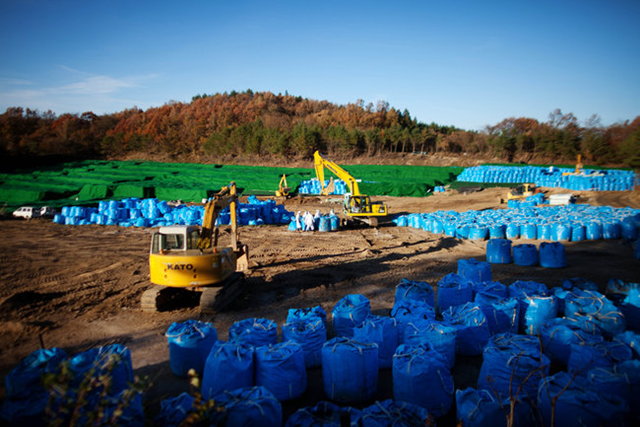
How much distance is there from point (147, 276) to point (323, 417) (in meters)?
8.93

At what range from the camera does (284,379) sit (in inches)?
180

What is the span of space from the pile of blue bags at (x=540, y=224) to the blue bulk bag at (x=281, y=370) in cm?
1251

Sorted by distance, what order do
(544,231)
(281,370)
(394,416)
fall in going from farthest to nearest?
(544,231) → (281,370) → (394,416)

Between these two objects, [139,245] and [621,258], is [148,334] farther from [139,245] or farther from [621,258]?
[621,258]

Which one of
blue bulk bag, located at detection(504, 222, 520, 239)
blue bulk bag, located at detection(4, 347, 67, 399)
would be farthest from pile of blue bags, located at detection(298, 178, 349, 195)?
blue bulk bag, located at detection(4, 347, 67, 399)

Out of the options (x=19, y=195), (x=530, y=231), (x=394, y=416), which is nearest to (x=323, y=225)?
(x=530, y=231)

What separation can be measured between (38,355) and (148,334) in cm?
317

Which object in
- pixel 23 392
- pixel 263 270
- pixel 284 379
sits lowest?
pixel 263 270

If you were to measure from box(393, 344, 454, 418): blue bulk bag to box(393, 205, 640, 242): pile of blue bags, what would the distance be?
1214 centimetres

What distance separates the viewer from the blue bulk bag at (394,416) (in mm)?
3350

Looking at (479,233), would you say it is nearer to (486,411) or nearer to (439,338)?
(439,338)

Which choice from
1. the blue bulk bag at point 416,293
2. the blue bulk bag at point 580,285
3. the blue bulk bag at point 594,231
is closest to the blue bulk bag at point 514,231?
the blue bulk bag at point 594,231

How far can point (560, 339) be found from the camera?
17.2ft

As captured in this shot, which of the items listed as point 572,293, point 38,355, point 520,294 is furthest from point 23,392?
point 572,293
